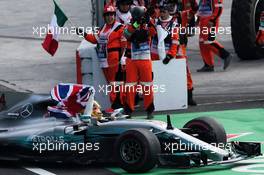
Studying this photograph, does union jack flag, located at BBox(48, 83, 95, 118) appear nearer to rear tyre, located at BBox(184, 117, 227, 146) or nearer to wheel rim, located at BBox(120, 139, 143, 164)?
wheel rim, located at BBox(120, 139, 143, 164)

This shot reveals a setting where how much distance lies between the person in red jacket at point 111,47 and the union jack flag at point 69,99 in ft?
11.4

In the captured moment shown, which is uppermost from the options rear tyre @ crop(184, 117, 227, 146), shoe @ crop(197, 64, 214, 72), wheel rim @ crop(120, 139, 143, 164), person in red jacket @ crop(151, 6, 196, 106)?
person in red jacket @ crop(151, 6, 196, 106)

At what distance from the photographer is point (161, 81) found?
18406mm

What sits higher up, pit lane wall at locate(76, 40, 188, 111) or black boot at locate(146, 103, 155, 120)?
pit lane wall at locate(76, 40, 188, 111)

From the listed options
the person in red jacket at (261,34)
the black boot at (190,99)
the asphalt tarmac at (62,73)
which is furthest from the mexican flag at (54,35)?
the person in red jacket at (261,34)

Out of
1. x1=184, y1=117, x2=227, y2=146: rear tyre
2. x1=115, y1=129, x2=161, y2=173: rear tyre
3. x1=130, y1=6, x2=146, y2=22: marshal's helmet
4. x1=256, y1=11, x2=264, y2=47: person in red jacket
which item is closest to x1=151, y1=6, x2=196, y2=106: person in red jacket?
x1=130, y1=6, x2=146, y2=22: marshal's helmet

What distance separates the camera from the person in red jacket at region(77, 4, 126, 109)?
17938mm

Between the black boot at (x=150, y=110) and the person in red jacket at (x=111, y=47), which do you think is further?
the person in red jacket at (x=111, y=47)

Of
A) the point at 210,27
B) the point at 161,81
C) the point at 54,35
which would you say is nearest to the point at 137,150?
the point at 161,81

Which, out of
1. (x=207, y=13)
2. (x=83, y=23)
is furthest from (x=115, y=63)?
(x=83, y=23)

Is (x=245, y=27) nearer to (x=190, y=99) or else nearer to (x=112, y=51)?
(x=190, y=99)

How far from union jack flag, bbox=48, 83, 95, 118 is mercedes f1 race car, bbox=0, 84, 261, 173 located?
6 cm

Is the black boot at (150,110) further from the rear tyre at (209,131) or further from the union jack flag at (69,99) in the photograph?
the rear tyre at (209,131)

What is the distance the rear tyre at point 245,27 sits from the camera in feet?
74.0
